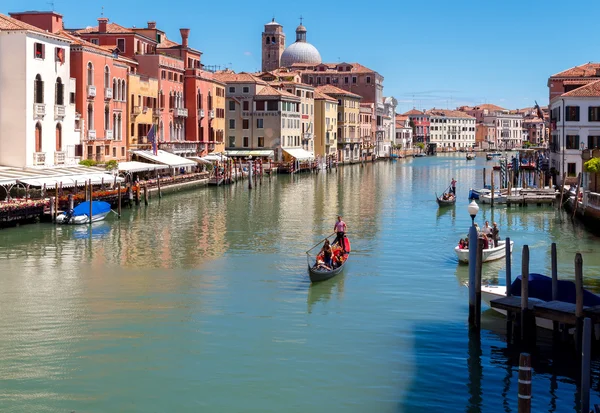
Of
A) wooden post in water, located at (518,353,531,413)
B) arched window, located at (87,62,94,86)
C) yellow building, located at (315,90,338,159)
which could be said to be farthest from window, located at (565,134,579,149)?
yellow building, located at (315,90,338,159)

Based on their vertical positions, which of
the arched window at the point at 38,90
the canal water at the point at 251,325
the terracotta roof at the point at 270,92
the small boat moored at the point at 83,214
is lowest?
the canal water at the point at 251,325

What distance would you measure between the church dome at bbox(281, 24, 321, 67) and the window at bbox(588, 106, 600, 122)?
62.6m

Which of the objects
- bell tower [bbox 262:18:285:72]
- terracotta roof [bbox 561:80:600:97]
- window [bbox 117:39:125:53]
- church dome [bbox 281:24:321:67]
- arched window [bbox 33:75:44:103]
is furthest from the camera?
bell tower [bbox 262:18:285:72]

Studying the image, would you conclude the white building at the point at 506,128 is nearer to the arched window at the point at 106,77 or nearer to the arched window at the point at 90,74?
the arched window at the point at 106,77

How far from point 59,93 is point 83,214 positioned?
32.0 feet

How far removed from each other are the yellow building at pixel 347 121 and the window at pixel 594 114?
44.3 metres

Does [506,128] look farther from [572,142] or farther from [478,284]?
[478,284]

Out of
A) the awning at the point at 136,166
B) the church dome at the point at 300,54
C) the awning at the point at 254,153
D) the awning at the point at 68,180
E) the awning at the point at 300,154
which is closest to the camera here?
the awning at the point at 68,180

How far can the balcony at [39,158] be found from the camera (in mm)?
35469

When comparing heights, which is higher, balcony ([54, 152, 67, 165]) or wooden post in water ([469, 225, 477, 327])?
balcony ([54, 152, 67, 165])

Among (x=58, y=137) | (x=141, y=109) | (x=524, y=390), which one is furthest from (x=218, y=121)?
(x=524, y=390)

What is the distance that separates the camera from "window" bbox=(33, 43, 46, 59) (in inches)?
1383

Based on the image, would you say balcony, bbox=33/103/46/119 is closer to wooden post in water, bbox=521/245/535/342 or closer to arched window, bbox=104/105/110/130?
arched window, bbox=104/105/110/130

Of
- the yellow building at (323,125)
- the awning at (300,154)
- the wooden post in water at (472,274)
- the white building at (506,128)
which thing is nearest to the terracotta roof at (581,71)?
the awning at (300,154)
